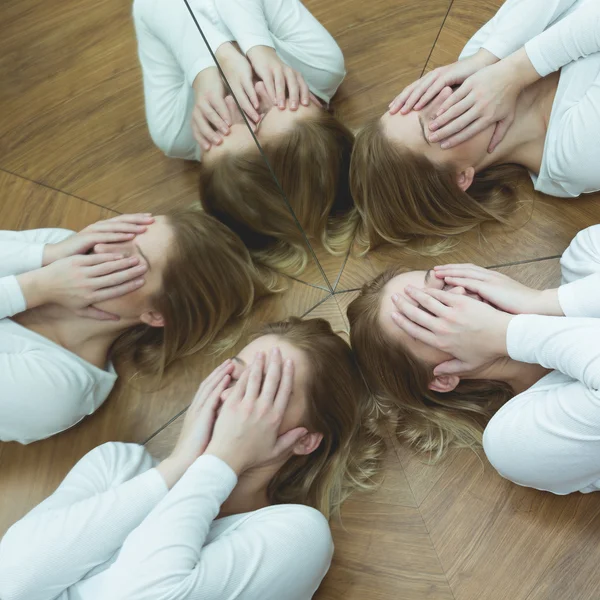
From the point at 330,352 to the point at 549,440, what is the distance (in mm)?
286

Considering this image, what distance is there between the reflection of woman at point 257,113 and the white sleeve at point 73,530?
1.19 feet

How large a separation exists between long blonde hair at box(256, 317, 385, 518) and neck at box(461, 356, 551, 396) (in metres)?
0.15

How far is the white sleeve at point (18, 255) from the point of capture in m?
0.87

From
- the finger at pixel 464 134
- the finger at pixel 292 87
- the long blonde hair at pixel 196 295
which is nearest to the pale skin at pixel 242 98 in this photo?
the finger at pixel 292 87

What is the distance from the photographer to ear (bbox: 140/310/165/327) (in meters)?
0.92

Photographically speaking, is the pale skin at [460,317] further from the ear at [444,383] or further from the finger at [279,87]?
the finger at [279,87]

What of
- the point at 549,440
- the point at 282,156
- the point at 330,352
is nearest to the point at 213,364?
the point at 330,352

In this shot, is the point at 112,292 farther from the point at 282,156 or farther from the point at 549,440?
the point at 549,440

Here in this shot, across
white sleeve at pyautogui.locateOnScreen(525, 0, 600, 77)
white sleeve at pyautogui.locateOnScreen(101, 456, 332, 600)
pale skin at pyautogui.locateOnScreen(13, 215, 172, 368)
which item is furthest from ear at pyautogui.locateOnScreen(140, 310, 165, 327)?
white sleeve at pyautogui.locateOnScreen(525, 0, 600, 77)

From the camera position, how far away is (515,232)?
0.99 m

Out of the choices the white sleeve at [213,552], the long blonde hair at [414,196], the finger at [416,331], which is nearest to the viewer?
the white sleeve at [213,552]

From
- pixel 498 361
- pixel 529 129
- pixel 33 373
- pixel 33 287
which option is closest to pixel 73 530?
pixel 33 373

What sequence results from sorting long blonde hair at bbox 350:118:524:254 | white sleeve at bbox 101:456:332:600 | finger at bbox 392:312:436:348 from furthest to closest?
long blonde hair at bbox 350:118:524:254
finger at bbox 392:312:436:348
white sleeve at bbox 101:456:332:600

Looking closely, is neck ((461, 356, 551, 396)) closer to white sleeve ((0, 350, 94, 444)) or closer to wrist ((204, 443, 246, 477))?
wrist ((204, 443, 246, 477))
